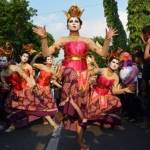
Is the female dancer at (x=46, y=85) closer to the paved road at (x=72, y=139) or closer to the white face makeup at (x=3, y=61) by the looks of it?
the white face makeup at (x=3, y=61)

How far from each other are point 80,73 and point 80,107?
0.50 metres

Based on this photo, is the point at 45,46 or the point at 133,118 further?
the point at 133,118

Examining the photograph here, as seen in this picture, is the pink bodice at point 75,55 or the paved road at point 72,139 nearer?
the pink bodice at point 75,55

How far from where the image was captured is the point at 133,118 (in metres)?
15.3

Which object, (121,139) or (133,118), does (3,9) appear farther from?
(121,139)

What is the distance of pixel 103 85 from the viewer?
13.2 meters

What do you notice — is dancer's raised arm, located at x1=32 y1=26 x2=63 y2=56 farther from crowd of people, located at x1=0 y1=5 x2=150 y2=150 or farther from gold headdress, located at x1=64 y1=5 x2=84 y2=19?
gold headdress, located at x1=64 y1=5 x2=84 y2=19

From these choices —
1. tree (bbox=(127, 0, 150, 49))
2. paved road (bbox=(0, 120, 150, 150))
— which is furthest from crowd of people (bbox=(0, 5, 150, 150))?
tree (bbox=(127, 0, 150, 49))

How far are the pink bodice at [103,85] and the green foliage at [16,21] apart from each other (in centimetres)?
4101

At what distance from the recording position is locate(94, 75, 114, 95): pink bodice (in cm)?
1312

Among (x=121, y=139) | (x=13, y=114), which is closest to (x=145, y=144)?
(x=121, y=139)

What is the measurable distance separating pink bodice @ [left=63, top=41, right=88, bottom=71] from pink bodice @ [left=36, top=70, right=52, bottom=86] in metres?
5.01

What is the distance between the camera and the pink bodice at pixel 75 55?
1002cm

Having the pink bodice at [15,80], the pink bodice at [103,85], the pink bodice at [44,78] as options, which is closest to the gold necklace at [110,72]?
the pink bodice at [103,85]
